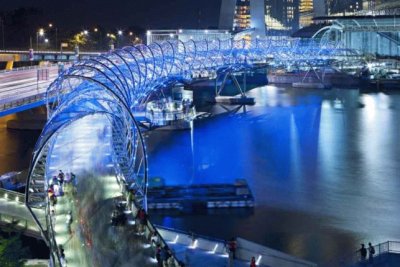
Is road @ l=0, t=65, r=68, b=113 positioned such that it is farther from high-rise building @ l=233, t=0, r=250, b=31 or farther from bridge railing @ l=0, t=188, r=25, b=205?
high-rise building @ l=233, t=0, r=250, b=31

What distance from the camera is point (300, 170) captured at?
7660 mm

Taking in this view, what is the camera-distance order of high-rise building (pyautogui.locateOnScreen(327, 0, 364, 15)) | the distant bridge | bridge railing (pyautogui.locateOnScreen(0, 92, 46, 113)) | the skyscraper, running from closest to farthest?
1. bridge railing (pyautogui.locateOnScreen(0, 92, 46, 113))
2. the distant bridge
3. the skyscraper
4. high-rise building (pyautogui.locateOnScreen(327, 0, 364, 15))

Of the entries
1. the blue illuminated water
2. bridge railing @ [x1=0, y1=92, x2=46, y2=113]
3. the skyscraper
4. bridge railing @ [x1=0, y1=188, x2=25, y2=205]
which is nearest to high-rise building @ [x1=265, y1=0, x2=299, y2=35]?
the skyscraper

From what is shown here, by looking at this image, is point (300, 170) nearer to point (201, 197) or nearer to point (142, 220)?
point (201, 197)

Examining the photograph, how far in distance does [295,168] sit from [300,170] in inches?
5.2

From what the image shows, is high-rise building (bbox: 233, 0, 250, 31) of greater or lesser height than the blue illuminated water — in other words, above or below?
above

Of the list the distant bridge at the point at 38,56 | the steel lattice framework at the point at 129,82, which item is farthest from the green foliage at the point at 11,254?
the distant bridge at the point at 38,56

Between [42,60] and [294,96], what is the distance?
21.5ft

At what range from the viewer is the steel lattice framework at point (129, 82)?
160 inches

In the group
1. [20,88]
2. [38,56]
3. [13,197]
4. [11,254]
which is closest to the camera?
[11,254]

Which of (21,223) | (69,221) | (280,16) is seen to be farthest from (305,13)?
(69,221)

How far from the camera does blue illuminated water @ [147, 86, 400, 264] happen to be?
523 cm

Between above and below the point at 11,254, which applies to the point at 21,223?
below

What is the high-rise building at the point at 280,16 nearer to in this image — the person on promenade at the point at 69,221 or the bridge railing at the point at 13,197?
the bridge railing at the point at 13,197
